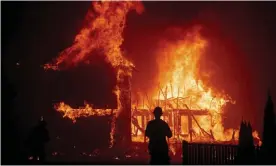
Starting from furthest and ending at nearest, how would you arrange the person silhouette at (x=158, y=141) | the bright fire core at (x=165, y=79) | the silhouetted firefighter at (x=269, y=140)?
the bright fire core at (x=165, y=79) < the silhouetted firefighter at (x=269, y=140) < the person silhouette at (x=158, y=141)

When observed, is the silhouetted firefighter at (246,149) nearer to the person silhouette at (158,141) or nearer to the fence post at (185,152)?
the fence post at (185,152)

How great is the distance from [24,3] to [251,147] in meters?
36.0

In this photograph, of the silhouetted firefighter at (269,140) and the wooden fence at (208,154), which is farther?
the wooden fence at (208,154)

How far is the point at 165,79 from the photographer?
42.5 meters

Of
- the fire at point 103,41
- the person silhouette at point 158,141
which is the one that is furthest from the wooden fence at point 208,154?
the fire at point 103,41

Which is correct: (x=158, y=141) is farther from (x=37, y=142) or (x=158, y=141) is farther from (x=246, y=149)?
(x=37, y=142)

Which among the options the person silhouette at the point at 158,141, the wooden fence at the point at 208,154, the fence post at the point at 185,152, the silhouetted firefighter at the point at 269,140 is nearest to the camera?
the person silhouette at the point at 158,141

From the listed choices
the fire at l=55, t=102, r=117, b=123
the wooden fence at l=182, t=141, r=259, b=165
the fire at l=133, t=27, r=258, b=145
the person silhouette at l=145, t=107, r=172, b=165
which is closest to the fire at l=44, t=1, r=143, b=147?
the fire at l=55, t=102, r=117, b=123

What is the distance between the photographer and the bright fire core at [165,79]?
35.6 m

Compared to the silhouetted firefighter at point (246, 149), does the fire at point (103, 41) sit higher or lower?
higher

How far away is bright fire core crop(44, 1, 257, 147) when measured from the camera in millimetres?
35562

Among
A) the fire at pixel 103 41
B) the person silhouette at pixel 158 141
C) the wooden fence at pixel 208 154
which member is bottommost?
the wooden fence at pixel 208 154

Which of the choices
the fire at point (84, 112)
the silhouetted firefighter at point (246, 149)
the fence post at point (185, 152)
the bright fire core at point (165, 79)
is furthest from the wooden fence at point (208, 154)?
the fire at point (84, 112)

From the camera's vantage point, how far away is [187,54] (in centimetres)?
4262
